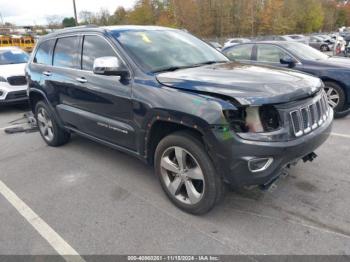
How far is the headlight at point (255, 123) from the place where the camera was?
256 cm

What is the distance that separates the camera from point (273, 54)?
7086mm

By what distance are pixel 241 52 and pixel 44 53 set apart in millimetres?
4668

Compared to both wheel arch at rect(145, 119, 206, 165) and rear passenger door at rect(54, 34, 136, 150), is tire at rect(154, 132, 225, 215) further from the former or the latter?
rear passenger door at rect(54, 34, 136, 150)

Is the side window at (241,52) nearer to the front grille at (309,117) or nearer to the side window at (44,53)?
the side window at (44,53)

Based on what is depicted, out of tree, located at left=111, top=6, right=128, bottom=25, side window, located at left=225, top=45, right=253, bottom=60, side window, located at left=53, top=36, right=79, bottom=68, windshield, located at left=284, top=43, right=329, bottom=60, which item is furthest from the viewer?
tree, located at left=111, top=6, right=128, bottom=25

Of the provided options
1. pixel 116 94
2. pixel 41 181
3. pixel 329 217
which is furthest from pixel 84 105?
pixel 329 217

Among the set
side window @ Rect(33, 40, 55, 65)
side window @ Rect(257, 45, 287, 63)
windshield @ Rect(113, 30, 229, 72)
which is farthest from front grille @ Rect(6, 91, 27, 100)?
side window @ Rect(257, 45, 287, 63)

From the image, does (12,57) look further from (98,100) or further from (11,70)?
(98,100)

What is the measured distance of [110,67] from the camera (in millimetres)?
3211

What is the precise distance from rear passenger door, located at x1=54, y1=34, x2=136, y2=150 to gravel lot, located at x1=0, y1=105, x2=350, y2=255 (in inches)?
23.4

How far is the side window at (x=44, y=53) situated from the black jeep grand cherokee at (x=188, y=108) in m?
0.52

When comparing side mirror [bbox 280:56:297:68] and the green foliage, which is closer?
side mirror [bbox 280:56:297:68]

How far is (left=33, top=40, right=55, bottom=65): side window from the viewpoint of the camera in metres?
4.89

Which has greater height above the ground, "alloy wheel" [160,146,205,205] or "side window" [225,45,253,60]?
"side window" [225,45,253,60]
